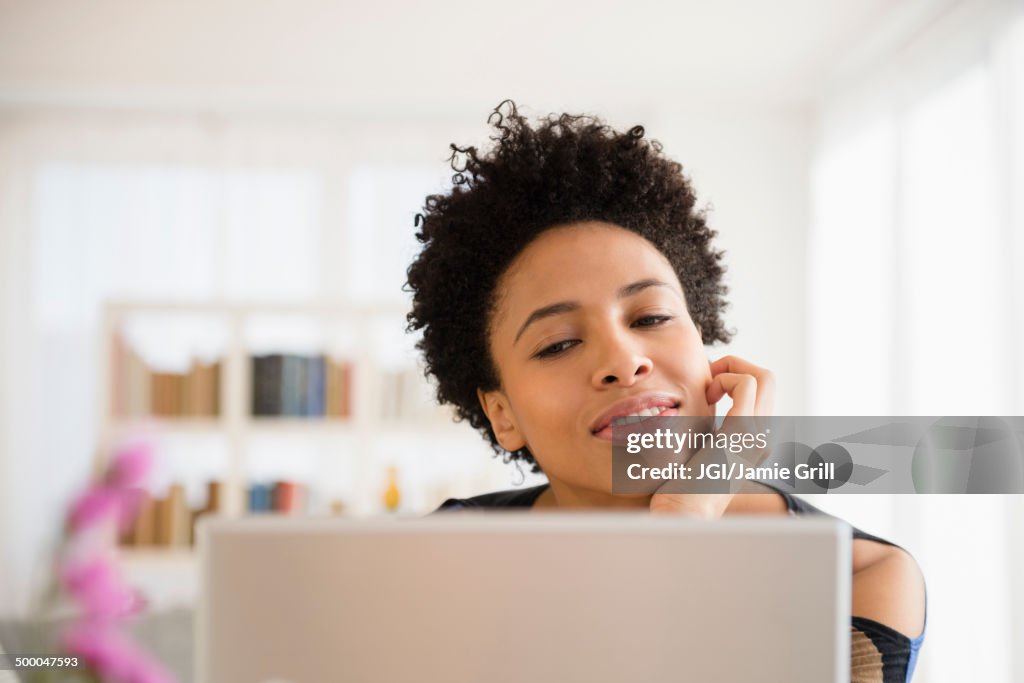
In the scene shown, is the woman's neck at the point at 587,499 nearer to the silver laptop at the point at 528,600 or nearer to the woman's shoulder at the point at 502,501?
the woman's shoulder at the point at 502,501

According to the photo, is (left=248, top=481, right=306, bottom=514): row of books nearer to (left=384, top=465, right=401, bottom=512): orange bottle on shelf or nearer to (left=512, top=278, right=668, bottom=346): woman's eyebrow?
(left=384, top=465, right=401, bottom=512): orange bottle on shelf

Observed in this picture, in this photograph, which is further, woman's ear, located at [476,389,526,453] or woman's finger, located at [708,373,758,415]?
woman's ear, located at [476,389,526,453]

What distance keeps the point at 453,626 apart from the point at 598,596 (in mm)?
94

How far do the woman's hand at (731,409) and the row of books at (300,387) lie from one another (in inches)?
119

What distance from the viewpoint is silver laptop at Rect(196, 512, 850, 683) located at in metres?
0.54

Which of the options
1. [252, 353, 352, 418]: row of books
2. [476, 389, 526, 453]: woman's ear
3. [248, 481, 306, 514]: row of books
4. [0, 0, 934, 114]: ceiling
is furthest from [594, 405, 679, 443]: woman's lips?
[248, 481, 306, 514]: row of books

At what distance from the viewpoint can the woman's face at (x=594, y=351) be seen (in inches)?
44.9

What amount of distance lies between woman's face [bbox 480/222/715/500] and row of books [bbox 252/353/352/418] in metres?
2.99

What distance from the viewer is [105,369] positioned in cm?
402

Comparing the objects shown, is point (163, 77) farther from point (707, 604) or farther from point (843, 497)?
point (707, 604)

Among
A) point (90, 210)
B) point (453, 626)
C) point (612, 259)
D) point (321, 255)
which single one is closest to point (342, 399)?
point (321, 255)

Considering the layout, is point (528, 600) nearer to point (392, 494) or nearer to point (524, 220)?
point (524, 220)

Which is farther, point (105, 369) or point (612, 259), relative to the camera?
point (105, 369)

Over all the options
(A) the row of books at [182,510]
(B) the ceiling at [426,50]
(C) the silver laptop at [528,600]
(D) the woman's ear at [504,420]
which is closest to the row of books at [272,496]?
(A) the row of books at [182,510]
